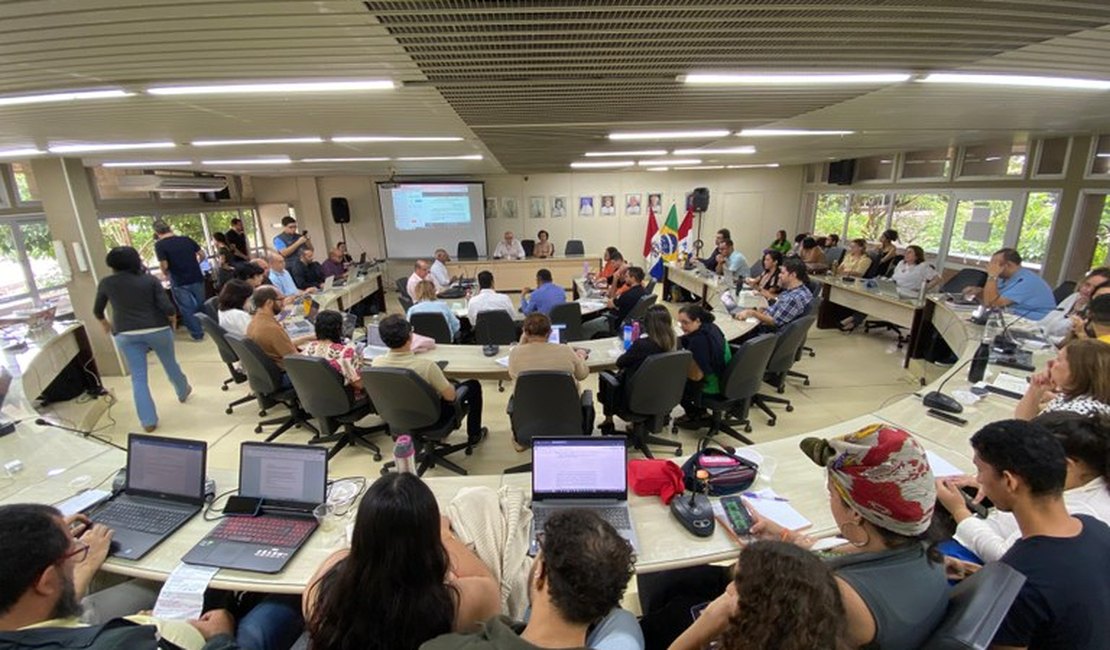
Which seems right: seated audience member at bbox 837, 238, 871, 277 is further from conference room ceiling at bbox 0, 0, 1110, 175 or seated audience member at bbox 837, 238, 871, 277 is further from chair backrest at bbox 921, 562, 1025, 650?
chair backrest at bbox 921, 562, 1025, 650

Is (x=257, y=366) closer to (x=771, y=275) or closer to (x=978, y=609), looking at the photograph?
(x=978, y=609)

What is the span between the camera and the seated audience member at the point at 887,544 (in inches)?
42.9

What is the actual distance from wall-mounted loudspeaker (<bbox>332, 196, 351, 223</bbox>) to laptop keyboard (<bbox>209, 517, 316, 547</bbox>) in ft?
30.7

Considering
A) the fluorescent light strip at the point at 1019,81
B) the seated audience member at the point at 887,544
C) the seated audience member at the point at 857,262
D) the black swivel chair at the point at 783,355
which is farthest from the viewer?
the seated audience member at the point at 857,262

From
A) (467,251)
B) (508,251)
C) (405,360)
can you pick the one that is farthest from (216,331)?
(508,251)

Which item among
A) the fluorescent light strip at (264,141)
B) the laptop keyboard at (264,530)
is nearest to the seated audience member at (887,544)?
the laptop keyboard at (264,530)

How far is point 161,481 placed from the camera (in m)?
1.87

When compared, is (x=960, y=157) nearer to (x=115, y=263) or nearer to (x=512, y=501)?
(x=512, y=501)

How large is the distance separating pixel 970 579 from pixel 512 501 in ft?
4.53

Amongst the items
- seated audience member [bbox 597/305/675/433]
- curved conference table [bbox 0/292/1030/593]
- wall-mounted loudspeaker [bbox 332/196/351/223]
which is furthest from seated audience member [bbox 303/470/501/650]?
wall-mounted loudspeaker [bbox 332/196/351/223]

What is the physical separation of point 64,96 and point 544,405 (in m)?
3.11

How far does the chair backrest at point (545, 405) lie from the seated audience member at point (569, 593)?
5.16ft

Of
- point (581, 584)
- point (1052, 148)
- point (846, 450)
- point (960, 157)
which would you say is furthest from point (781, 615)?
point (960, 157)

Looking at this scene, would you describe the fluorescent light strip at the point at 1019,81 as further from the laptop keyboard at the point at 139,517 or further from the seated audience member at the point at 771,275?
the laptop keyboard at the point at 139,517
